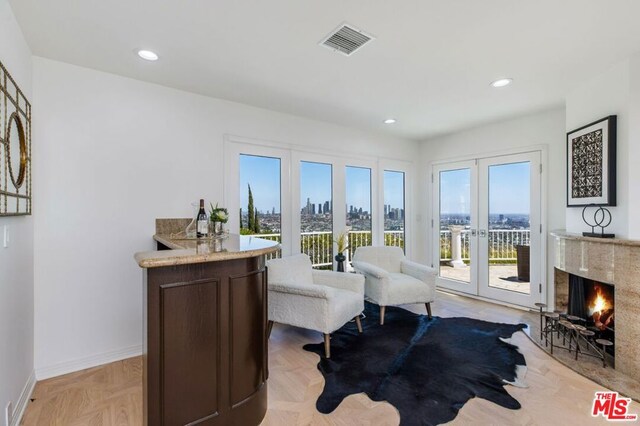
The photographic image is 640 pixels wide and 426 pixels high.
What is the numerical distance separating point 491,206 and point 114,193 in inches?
179

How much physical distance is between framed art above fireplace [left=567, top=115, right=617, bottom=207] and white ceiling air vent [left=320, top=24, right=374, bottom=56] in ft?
7.33

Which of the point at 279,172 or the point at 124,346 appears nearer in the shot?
the point at 124,346

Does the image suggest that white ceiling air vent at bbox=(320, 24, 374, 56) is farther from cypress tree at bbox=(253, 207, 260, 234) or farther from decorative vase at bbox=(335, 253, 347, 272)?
decorative vase at bbox=(335, 253, 347, 272)

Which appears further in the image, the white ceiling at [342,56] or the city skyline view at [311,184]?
the city skyline view at [311,184]

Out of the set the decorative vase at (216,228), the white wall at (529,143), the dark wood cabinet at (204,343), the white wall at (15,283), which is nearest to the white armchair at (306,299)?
A: the decorative vase at (216,228)

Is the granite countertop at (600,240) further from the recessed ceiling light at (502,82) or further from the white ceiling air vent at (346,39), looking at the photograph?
the white ceiling air vent at (346,39)

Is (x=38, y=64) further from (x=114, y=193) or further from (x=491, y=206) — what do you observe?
(x=491, y=206)

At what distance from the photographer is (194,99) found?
10.6 ft

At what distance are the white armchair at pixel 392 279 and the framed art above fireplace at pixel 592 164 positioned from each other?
1629mm

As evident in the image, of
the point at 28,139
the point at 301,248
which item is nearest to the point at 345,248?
the point at 301,248

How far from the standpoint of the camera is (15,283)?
78.8 inches

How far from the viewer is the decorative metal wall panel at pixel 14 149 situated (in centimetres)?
173

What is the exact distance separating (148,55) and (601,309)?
4458 millimetres

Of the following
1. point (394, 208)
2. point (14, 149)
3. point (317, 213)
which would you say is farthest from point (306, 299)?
point (394, 208)
